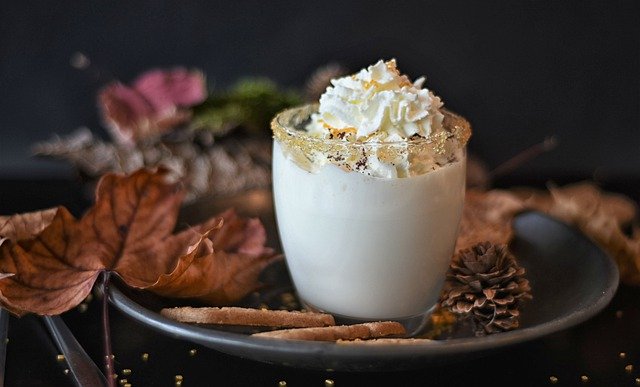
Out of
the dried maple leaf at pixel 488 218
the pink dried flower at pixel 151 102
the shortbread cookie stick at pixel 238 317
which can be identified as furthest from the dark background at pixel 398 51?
the shortbread cookie stick at pixel 238 317

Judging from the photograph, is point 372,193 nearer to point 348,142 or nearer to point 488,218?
point 348,142

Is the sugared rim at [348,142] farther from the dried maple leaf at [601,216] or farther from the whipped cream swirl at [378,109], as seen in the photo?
the dried maple leaf at [601,216]

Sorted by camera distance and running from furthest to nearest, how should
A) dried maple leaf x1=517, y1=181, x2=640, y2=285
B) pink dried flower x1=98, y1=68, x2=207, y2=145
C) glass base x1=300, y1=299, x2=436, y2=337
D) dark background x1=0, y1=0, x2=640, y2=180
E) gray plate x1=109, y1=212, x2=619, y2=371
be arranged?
dark background x1=0, y1=0, x2=640, y2=180 → pink dried flower x1=98, y1=68, x2=207, y2=145 → dried maple leaf x1=517, y1=181, x2=640, y2=285 → glass base x1=300, y1=299, x2=436, y2=337 → gray plate x1=109, y1=212, x2=619, y2=371

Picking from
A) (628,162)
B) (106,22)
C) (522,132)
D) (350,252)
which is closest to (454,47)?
(522,132)

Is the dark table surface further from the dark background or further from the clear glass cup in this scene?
the dark background

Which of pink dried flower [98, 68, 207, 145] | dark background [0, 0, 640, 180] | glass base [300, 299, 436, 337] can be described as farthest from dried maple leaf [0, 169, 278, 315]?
dark background [0, 0, 640, 180]

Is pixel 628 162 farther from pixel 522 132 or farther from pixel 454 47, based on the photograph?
pixel 454 47

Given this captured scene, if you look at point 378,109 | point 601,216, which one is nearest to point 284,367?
point 378,109
